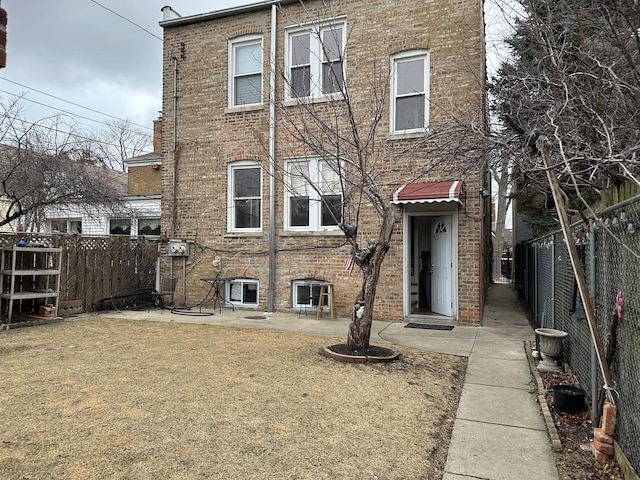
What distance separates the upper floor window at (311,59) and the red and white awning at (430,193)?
116 inches

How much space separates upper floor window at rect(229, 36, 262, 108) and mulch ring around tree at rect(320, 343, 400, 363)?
280 inches

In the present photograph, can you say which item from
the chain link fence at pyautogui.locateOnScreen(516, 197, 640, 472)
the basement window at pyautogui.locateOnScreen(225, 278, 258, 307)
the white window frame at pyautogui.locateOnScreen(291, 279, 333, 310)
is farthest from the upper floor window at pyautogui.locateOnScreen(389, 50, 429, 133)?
the chain link fence at pyautogui.locateOnScreen(516, 197, 640, 472)

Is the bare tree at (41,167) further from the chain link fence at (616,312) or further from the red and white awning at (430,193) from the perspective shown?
the chain link fence at (616,312)

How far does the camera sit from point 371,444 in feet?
11.6

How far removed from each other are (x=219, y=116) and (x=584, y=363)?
9648mm

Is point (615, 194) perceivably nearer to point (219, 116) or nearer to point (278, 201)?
point (278, 201)

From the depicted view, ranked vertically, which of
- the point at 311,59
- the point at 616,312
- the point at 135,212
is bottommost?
the point at 616,312

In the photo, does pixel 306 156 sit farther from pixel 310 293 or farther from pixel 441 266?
pixel 441 266

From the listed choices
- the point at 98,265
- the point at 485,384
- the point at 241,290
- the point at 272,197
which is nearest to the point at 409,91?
the point at 272,197

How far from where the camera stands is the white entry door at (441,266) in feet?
31.5

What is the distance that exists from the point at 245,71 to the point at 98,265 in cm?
594

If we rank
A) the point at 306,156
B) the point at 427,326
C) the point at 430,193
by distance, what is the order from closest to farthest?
the point at 430,193 < the point at 427,326 < the point at 306,156

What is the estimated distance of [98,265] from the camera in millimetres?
10594

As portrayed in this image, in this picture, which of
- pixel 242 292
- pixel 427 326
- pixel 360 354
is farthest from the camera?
pixel 242 292
